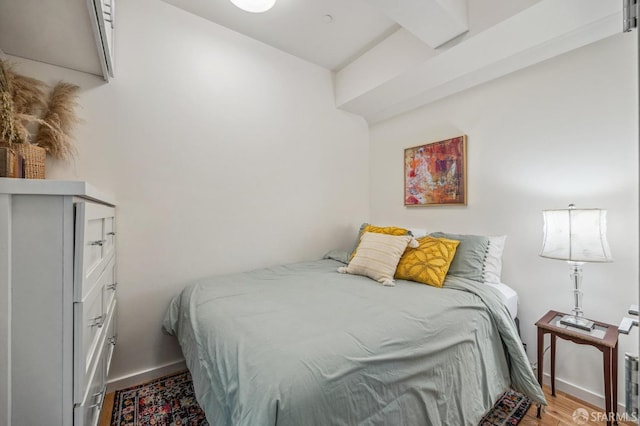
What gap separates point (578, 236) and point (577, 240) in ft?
0.08

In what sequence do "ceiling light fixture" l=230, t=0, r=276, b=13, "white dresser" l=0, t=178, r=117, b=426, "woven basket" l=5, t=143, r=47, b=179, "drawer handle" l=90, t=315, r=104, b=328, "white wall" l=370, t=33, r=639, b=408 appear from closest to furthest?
1. "white dresser" l=0, t=178, r=117, b=426
2. "drawer handle" l=90, t=315, r=104, b=328
3. "woven basket" l=5, t=143, r=47, b=179
4. "white wall" l=370, t=33, r=639, b=408
5. "ceiling light fixture" l=230, t=0, r=276, b=13

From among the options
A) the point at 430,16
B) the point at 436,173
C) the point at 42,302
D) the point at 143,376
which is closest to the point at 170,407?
the point at 143,376

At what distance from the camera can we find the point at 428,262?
1.95 meters

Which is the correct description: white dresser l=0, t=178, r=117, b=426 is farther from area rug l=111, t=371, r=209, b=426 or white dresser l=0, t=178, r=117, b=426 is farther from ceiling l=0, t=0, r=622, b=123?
ceiling l=0, t=0, r=622, b=123

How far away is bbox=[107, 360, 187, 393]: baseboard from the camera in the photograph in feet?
6.08

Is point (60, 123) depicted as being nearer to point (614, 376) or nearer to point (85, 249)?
point (85, 249)

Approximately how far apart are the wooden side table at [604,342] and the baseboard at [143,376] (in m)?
2.41

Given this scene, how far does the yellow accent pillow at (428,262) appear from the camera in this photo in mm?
1889

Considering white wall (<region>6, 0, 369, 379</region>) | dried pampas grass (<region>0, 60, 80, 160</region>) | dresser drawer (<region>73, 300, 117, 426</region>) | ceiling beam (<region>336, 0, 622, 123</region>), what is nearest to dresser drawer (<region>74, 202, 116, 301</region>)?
dresser drawer (<region>73, 300, 117, 426</region>)

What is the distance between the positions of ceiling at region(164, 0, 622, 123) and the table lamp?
1.14 m

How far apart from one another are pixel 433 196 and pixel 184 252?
2223mm

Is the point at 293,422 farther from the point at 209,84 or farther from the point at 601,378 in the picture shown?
the point at 209,84

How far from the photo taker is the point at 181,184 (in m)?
2.12

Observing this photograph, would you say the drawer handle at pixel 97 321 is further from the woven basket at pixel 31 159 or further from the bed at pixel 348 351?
the woven basket at pixel 31 159
